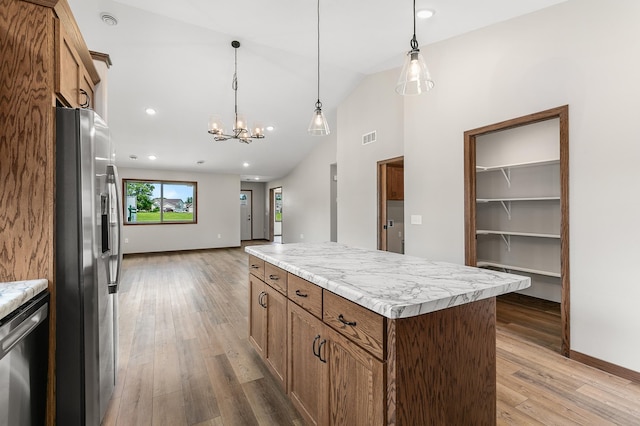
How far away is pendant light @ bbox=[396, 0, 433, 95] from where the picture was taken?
183cm

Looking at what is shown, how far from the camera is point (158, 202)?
328 inches

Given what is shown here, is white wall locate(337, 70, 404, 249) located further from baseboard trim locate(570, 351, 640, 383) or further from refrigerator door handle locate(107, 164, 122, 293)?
refrigerator door handle locate(107, 164, 122, 293)

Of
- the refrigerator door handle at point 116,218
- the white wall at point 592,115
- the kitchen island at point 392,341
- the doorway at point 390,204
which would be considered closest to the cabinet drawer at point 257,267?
the kitchen island at point 392,341

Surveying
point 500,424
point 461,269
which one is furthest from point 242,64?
point 500,424

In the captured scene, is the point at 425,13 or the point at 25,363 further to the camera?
the point at 425,13

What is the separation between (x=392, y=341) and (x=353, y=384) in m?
0.34

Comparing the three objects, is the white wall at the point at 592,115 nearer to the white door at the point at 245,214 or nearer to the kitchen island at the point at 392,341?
the kitchen island at the point at 392,341

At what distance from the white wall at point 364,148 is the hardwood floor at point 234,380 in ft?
8.12


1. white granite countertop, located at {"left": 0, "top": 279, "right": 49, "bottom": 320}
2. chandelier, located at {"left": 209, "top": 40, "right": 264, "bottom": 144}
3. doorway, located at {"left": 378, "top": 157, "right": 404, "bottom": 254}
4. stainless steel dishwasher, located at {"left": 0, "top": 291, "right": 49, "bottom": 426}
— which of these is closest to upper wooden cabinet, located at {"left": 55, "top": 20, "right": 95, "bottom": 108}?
white granite countertop, located at {"left": 0, "top": 279, "right": 49, "bottom": 320}

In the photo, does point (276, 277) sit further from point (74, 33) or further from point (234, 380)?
point (74, 33)

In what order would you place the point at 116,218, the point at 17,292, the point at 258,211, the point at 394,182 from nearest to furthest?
the point at 17,292 < the point at 116,218 < the point at 394,182 < the point at 258,211

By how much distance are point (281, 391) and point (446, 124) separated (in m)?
3.16

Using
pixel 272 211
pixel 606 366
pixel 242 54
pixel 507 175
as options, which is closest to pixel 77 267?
pixel 606 366

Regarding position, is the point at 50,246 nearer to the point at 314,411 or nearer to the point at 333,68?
the point at 314,411
